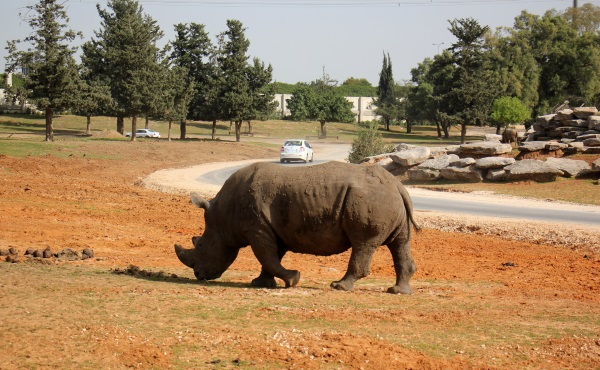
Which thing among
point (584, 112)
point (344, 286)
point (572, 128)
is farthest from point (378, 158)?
point (344, 286)

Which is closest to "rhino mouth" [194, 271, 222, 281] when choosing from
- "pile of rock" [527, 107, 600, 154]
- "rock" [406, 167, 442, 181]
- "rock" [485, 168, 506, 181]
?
"rock" [485, 168, 506, 181]

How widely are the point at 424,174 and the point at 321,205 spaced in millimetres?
29026

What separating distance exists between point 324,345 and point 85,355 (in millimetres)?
2652

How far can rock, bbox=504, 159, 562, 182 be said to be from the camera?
3688cm

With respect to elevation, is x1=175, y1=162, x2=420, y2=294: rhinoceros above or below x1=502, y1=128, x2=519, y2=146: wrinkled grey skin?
below

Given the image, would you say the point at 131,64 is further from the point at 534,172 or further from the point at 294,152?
the point at 534,172

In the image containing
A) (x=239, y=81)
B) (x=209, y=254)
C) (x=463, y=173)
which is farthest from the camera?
(x=239, y=81)

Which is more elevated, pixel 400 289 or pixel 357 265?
pixel 357 265

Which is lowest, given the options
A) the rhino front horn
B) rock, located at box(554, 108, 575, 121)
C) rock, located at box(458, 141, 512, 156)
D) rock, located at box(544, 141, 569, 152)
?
the rhino front horn

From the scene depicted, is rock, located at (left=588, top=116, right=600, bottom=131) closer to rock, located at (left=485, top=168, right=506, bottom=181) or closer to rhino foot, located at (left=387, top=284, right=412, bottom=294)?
rock, located at (left=485, top=168, right=506, bottom=181)

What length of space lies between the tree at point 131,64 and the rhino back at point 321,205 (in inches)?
2265

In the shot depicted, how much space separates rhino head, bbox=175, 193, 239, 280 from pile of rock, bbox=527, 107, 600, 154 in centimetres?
3345

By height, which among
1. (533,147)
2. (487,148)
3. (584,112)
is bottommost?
(487,148)

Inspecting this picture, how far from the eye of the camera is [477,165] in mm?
39406
